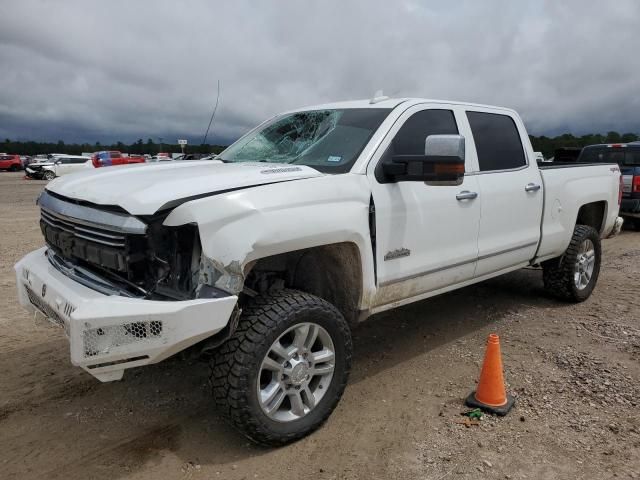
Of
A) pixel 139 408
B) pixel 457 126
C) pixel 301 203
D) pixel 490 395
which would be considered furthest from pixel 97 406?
pixel 457 126

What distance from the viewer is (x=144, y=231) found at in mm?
2561

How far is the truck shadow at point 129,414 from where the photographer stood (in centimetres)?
294

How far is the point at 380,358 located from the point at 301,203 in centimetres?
188

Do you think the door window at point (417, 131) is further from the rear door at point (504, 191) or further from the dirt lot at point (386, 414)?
the dirt lot at point (386, 414)

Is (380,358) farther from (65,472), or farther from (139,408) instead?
(65,472)

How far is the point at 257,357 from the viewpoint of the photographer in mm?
2754

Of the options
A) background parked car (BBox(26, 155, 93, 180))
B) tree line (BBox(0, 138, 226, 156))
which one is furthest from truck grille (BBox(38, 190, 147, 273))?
tree line (BBox(0, 138, 226, 156))

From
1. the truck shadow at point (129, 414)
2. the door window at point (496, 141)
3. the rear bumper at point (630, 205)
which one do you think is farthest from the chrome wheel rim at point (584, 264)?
the rear bumper at point (630, 205)

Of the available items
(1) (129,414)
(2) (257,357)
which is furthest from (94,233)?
(1) (129,414)

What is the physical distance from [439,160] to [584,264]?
3.44 m

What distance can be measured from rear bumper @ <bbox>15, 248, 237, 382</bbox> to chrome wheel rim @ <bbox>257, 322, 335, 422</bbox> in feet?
1.49

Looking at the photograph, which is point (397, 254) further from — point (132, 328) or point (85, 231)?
point (85, 231)

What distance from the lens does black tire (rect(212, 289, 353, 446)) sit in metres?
2.73

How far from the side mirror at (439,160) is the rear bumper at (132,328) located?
139cm
